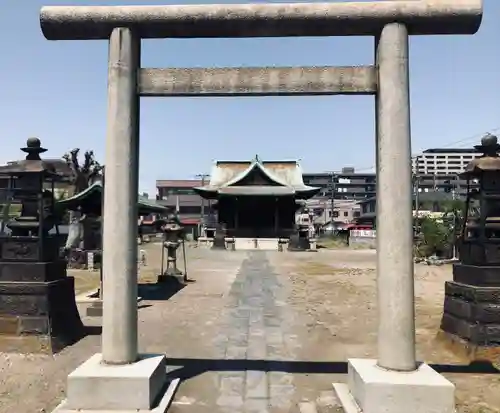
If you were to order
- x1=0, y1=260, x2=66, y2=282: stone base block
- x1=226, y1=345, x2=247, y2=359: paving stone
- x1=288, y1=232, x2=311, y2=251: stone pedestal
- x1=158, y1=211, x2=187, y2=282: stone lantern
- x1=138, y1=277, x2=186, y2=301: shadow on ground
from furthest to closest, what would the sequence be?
x1=288, y1=232, x2=311, y2=251: stone pedestal, x1=158, y1=211, x2=187, y2=282: stone lantern, x1=138, y1=277, x2=186, y2=301: shadow on ground, x1=0, y1=260, x2=66, y2=282: stone base block, x1=226, y1=345, x2=247, y2=359: paving stone

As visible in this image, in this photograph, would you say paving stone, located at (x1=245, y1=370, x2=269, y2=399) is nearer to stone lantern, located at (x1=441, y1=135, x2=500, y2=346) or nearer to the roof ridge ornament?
stone lantern, located at (x1=441, y1=135, x2=500, y2=346)

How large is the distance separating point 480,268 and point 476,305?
1.93 feet

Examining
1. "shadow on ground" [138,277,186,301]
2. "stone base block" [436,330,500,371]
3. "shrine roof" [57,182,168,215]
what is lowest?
"shadow on ground" [138,277,186,301]

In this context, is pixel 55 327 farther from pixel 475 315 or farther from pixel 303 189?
pixel 303 189

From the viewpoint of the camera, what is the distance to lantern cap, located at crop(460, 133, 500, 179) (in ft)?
24.7

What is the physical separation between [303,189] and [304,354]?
1342 inches

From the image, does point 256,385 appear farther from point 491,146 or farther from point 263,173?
point 263,173

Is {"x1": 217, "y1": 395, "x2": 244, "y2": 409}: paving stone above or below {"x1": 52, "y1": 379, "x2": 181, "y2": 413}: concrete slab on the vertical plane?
below

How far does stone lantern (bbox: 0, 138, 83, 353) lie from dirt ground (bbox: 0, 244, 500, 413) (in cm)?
41

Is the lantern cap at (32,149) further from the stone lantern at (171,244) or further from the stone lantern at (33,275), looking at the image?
the stone lantern at (171,244)

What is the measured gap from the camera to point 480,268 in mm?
7277

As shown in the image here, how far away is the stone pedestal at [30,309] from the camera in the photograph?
7488 millimetres

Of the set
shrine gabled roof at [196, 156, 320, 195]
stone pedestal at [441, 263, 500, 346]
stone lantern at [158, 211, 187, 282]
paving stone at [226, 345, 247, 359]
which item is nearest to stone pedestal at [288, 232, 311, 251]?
shrine gabled roof at [196, 156, 320, 195]

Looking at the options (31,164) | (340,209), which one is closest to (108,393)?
(31,164)
